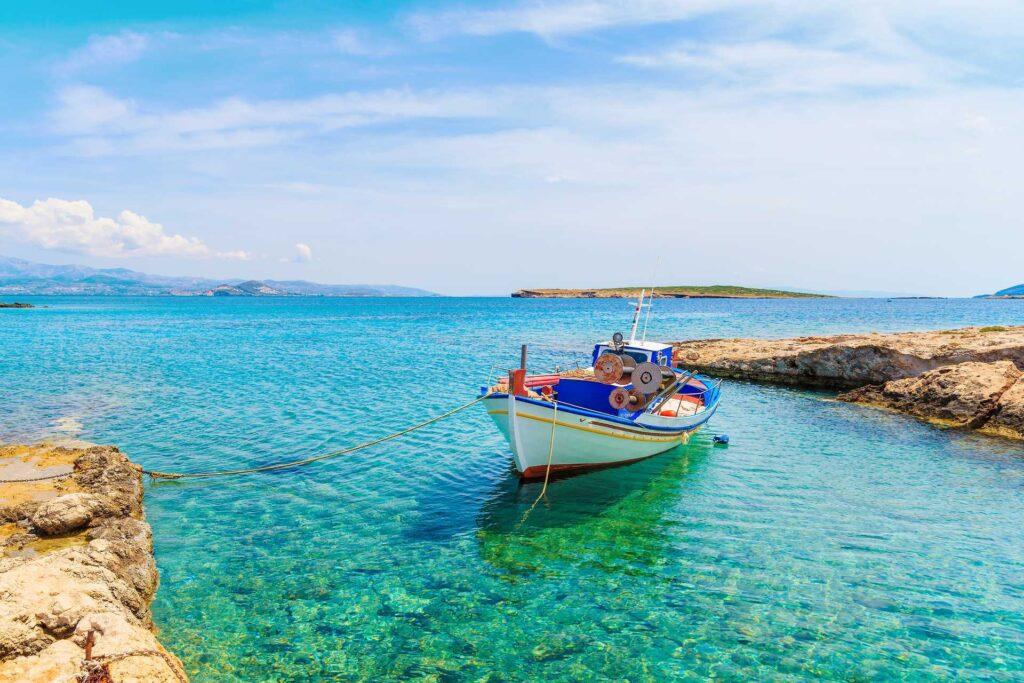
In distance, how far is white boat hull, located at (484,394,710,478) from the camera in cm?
1577

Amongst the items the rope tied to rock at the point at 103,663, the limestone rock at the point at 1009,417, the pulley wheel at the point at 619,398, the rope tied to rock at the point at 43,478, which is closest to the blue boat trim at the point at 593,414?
the pulley wheel at the point at 619,398

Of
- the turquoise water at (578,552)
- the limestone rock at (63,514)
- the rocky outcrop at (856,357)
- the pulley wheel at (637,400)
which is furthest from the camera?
the rocky outcrop at (856,357)

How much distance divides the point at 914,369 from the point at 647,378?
19.7 metres

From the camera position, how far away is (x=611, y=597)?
10648 mm

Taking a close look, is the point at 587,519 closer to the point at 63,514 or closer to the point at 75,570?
the point at 75,570

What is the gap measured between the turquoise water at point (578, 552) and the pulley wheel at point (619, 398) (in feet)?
7.13

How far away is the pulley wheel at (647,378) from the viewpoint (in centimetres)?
1816

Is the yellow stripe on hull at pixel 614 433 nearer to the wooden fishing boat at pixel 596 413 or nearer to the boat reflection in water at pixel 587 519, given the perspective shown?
the wooden fishing boat at pixel 596 413

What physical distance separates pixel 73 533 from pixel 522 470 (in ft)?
34.8

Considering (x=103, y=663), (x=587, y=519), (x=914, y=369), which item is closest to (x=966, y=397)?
(x=914, y=369)

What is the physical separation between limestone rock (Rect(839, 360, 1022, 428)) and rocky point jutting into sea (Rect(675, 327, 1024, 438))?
3 centimetres

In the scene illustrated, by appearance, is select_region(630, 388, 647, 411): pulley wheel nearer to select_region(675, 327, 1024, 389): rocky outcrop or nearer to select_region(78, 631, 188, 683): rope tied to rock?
select_region(675, 327, 1024, 389): rocky outcrop

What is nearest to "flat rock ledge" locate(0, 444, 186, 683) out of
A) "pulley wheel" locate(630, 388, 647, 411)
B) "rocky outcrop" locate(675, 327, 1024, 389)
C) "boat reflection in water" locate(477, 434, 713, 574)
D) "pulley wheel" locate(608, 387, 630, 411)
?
"boat reflection in water" locate(477, 434, 713, 574)

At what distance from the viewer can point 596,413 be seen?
647 inches
